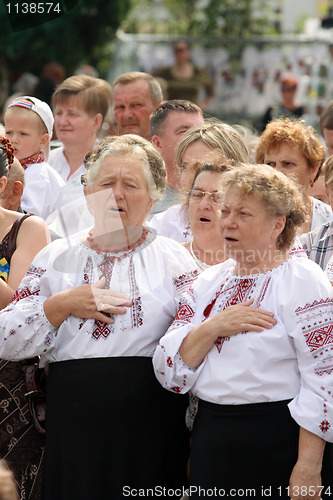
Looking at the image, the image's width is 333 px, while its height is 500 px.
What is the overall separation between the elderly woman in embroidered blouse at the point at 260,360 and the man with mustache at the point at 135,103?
2.48m

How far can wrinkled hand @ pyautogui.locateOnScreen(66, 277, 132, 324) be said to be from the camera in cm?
293

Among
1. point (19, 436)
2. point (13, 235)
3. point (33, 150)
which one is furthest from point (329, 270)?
point (33, 150)

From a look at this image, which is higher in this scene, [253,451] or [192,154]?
[192,154]

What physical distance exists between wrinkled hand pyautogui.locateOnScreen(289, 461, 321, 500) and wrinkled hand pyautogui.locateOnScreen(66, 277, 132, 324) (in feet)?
2.94

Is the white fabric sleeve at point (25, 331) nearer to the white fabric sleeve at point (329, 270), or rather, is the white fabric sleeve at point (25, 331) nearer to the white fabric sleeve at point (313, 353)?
the white fabric sleeve at point (313, 353)

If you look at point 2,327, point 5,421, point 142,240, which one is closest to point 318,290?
point 142,240

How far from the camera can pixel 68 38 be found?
40.9 ft

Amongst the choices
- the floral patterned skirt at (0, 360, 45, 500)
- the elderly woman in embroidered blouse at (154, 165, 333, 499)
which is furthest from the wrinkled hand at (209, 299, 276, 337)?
the floral patterned skirt at (0, 360, 45, 500)

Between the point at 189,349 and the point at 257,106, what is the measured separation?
9.07 m

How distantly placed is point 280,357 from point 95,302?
2.48ft

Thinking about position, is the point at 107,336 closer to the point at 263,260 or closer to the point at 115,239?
the point at 115,239

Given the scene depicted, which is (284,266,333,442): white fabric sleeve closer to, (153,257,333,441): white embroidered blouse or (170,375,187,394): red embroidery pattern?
(153,257,333,441): white embroidered blouse

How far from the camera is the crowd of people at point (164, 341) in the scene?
107 inches

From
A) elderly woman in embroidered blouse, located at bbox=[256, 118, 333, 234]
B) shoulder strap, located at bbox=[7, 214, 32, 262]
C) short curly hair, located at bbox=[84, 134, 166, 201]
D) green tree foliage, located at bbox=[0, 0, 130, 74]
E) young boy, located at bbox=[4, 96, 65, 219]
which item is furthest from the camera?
green tree foliage, located at bbox=[0, 0, 130, 74]
